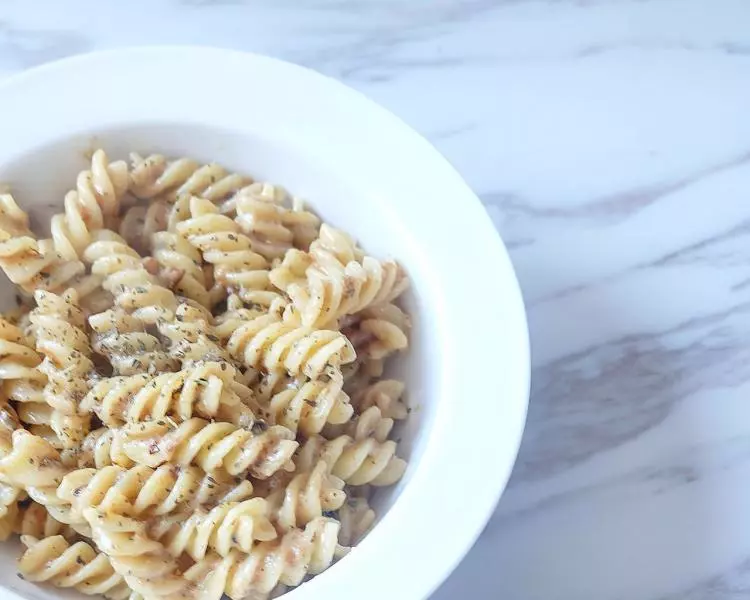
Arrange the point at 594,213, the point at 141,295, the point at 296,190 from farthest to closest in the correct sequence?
the point at 594,213
the point at 296,190
the point at 141,295

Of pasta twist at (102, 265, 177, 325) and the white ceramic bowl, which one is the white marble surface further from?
pasta twist at (102, 265, 177, 325)

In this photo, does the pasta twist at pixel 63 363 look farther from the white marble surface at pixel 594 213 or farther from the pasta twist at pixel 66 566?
the white marble surface at pixel 594 213

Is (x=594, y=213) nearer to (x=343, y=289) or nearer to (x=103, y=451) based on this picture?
(x=343, y=289)

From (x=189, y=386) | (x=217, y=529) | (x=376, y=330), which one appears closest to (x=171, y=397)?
(x=189, y=386)

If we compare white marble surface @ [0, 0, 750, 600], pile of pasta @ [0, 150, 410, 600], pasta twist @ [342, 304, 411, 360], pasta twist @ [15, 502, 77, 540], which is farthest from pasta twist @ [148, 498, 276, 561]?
white marble surface @ [0, 0, 750, 600]

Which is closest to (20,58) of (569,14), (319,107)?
(319,107)

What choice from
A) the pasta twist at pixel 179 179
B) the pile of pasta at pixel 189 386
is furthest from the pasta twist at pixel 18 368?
the pasta twist at pixel 179 179

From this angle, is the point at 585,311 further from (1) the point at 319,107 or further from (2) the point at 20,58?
(2) the point at 20,58
